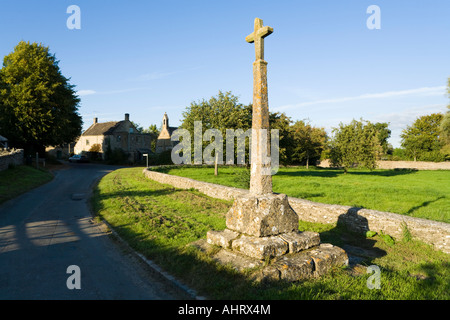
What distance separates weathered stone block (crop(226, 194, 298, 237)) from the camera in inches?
243

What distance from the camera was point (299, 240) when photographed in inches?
243

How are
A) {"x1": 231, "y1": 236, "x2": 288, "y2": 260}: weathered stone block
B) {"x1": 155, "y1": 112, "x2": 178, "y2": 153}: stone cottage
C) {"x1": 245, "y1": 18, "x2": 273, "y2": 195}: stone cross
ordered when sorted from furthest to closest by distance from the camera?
{"x1": 155, "y1": 112, "x2": 178, "y2": 153}: stone cottage < {"x1": 245, "y1": 18, "x2": 273, "y2": 195}: stone cross < {"x1": 231, "y1": 236, "x2": 288, "y2": 260}: weathered stone block

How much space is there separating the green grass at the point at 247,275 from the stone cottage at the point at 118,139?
43.5 metres

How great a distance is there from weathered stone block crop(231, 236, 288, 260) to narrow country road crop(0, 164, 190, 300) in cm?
162

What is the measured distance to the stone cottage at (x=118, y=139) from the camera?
53.5 metres

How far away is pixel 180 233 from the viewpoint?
8.39 m

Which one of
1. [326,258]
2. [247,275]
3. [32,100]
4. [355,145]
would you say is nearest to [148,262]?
[247,275]

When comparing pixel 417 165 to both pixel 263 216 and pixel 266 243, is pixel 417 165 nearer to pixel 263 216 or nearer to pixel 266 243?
pixel 263 216


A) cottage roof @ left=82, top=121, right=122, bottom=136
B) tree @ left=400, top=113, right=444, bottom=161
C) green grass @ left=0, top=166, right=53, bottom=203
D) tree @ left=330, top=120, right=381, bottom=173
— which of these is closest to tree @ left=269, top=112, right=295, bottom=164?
tree @ left=330, top=120, right=381, bottom=173

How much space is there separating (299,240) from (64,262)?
5.43 meters

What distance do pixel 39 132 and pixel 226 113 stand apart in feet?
73.8

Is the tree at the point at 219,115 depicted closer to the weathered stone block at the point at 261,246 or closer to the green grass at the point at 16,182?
the green grass at the point at 16,182

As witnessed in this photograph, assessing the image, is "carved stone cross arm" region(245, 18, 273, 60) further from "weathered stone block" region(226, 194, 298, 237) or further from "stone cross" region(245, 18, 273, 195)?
"weathered stone block" region(226, 194, 298, 237)
